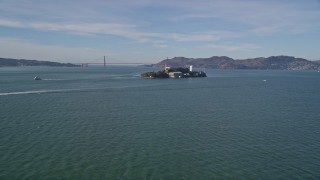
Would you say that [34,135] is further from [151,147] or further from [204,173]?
[204,173]

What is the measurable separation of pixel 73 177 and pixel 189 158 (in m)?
5.38

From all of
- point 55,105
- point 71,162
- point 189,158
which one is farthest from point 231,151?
point 55,105

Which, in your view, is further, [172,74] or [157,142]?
[172,74]

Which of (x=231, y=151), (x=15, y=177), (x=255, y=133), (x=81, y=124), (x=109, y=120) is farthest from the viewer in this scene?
(x=109, y=120)

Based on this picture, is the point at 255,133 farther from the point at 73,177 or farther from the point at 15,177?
the point at 15,177

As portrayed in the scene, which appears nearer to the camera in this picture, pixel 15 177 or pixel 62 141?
pixel 15 177

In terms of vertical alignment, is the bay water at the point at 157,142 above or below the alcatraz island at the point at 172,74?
below

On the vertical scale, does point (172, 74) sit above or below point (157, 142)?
above

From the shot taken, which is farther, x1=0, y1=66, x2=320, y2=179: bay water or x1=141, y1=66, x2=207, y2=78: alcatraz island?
x1=141, y1=66, x2=207, y2=78: alcatraz island

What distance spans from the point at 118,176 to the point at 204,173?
11.5 feet

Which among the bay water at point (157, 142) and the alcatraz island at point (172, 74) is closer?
the bay water at point (157, 142)

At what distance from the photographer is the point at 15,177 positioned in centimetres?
1326

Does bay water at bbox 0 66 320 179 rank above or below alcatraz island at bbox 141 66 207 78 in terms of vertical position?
below

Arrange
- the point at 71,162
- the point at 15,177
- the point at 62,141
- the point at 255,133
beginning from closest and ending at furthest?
the point at 15,177 → the point at 71,162 → the point at 62,141 → the point at 255,133
